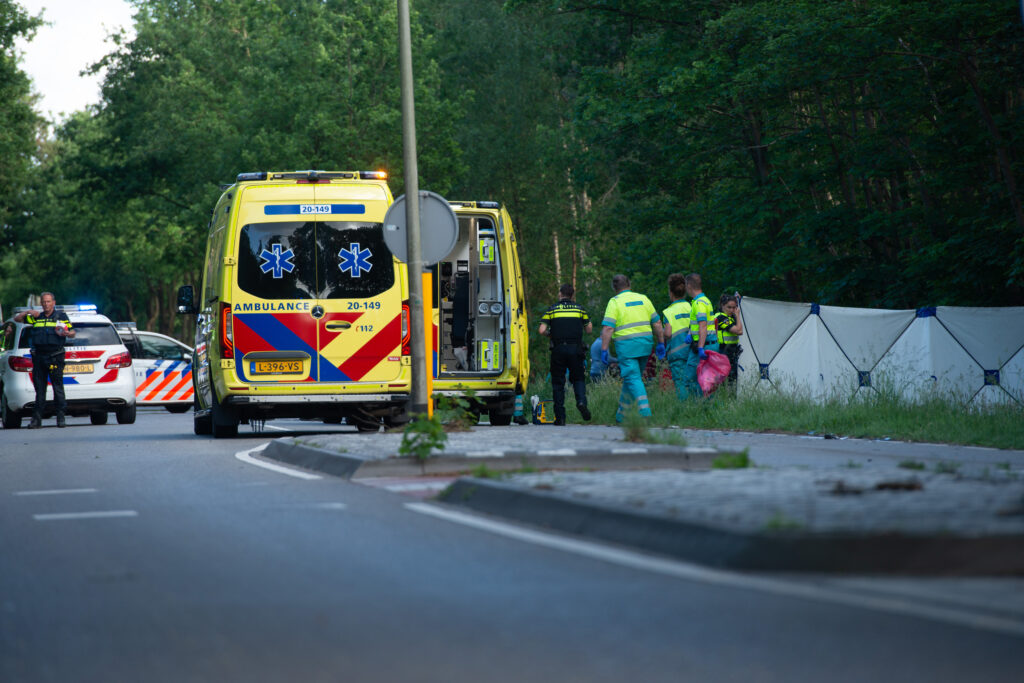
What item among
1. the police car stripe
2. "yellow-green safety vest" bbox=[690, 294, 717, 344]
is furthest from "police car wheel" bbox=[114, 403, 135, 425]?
"yellow-green safety vest" bbox=[690, 294, 717, 344]

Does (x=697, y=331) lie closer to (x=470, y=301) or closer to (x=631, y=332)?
(x=631, y=332)

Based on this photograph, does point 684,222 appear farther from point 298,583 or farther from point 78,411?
point 298,583

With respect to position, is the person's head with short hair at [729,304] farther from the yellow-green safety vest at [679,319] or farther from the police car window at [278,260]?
the police car window at [278,260]

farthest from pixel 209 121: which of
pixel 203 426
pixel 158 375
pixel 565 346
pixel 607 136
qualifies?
pixel 565 346

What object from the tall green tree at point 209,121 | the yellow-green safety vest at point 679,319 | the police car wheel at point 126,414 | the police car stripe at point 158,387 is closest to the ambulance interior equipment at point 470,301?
the yellow-green safety vest at point 679,319

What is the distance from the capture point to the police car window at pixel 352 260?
672 inches

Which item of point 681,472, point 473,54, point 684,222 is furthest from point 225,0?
point 681,472

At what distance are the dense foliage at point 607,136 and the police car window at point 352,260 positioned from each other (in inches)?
412

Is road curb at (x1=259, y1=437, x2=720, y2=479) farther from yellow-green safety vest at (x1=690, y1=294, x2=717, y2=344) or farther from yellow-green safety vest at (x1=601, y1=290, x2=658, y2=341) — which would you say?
yellow-green safety vest at (x1=690, y1=294, x2=717, y2=344)

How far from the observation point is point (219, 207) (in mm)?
18344

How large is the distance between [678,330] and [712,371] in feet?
3.12

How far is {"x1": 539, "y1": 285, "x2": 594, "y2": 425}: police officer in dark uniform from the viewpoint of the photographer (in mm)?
19578

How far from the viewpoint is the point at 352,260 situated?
17.1 metres

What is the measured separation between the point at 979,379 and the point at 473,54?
35.5 meters
